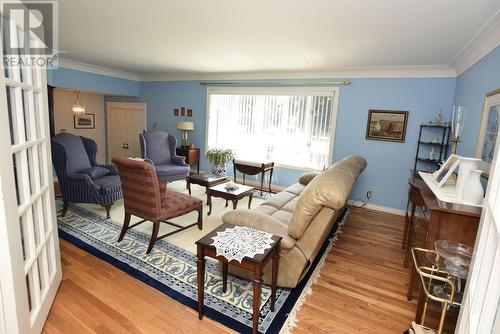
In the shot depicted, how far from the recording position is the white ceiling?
2.17 metres

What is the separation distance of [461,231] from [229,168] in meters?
4.62

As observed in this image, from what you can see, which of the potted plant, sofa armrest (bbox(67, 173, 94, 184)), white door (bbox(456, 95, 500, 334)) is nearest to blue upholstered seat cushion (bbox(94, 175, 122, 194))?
sofa armrest (bbox(67, 173, 94, 184))

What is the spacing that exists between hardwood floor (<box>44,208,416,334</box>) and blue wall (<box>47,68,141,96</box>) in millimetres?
3716

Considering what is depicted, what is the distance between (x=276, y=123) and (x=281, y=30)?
263 cm

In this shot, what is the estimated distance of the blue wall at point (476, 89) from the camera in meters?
2.44

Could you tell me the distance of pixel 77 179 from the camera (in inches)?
131

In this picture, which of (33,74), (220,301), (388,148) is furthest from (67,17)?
(388,148)

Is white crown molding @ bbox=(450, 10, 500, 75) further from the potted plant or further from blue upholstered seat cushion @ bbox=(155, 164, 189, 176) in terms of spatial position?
blue upholstered seat cushion @ bbox=(155, 164, 189, 176)

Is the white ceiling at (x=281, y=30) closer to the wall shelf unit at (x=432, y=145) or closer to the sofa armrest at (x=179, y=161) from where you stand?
the wall shelf unit at (x=432, y=145)

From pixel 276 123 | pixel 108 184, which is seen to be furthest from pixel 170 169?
pixel 276 123

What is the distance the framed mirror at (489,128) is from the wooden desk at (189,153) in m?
4.96

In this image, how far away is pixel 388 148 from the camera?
433cm

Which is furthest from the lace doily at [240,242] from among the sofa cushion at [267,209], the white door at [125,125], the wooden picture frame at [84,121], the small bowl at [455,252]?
the wooden picture frame at [84,121]

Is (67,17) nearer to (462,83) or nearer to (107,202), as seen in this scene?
(107,202)
